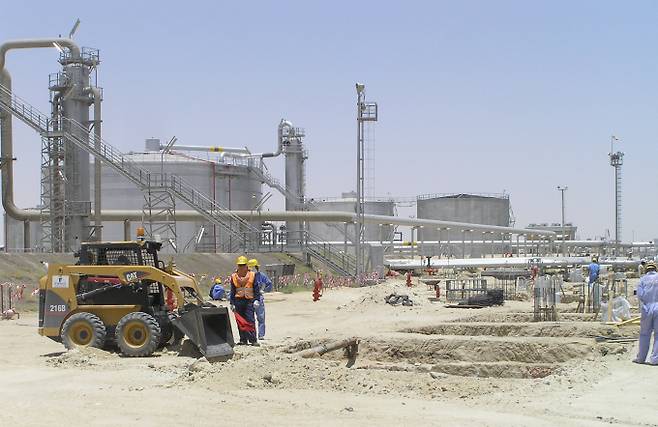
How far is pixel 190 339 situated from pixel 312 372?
105 inches

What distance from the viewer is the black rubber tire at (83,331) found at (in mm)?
14367

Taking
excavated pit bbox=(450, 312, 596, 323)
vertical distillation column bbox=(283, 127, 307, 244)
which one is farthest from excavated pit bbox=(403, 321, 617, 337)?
vertical distillation column bbox=(283, 127, 307, 244)

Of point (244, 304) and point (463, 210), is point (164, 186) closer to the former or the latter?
point (244, 304)

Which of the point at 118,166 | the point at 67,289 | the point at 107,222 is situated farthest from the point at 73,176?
the point at 67,289

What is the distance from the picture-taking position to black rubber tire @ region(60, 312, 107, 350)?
566 inches

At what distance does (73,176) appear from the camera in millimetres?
40438

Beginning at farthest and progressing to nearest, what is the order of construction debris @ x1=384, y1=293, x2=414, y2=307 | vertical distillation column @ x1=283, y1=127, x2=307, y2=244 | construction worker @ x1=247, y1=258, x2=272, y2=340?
vertical distillation column @ x1=283, y1=127, x2=307, y2=244
construction debris @ x1=384, y1=293, x2=414, y2=307
construction worker @ x1=247, y1=258, x2=272, y2=340

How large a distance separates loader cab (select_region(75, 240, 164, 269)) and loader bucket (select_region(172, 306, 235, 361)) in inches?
72.1

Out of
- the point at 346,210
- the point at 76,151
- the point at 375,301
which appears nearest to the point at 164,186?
the point at 76,151

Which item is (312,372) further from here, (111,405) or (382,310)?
(382,310)

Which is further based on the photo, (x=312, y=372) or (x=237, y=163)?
(x=237, y=163)

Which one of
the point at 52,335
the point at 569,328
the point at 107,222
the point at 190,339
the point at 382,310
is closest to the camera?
the point at 190,339

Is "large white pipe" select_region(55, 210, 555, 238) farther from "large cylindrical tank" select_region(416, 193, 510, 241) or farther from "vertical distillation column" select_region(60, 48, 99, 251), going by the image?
"large cylindrical tank" select_region(416, 193, 510, 241)

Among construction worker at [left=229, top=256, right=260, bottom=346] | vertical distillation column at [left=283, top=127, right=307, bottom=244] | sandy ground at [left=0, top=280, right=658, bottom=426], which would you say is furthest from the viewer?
vertical distillation column at [left=283, top=127, right=307, bottom=244]
